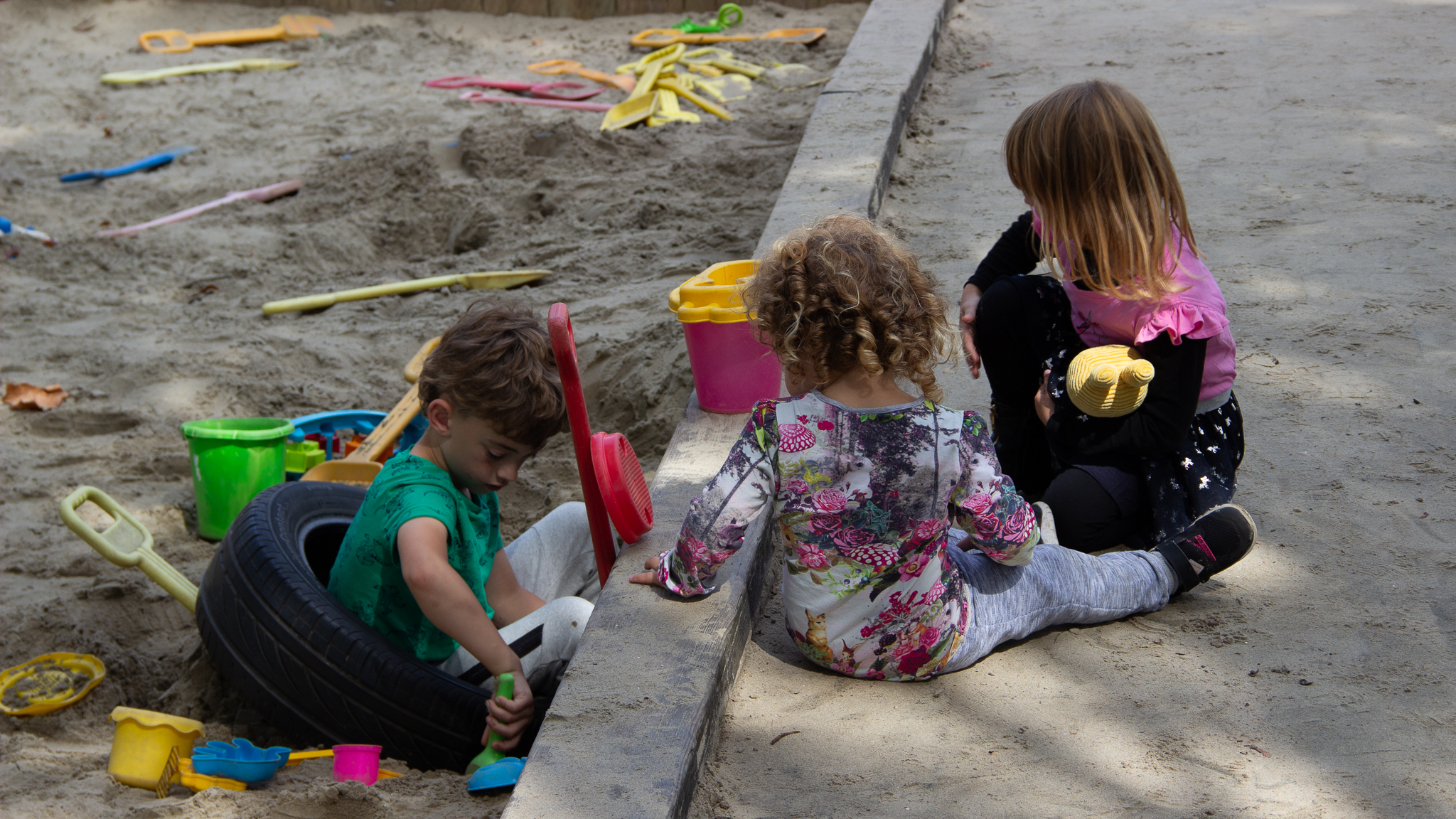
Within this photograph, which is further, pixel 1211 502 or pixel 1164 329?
pixel 1211 502

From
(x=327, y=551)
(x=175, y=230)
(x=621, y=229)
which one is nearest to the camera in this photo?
(x=327, y=551)

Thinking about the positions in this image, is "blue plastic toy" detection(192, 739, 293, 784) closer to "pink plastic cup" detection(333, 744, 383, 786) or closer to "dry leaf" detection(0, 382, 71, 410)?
"pink plastic cup" detection(333, 744, 383, 786)

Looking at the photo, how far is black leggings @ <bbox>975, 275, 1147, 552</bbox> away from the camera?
88.3 inches

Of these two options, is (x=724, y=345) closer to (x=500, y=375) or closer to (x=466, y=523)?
(x=500, y=375)

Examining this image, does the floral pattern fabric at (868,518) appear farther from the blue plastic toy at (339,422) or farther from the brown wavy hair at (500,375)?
the blue plastic toy at (339,422)

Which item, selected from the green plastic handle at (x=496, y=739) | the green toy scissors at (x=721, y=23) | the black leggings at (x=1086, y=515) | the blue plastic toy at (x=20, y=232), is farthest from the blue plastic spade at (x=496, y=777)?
the green toy scissors at (x=721, y=23)

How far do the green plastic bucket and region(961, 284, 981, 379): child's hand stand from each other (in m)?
1.84

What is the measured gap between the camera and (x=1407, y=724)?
1.77 m

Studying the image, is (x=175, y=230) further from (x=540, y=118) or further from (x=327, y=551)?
(x=327, y=551)

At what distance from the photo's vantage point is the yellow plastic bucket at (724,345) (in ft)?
8.34

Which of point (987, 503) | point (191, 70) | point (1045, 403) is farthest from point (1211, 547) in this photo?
point (191, 70)

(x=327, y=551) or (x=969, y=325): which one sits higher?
(x=969, y=325)

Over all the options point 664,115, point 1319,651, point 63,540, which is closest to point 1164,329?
point 1319,651

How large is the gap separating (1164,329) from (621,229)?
2986 millimetres
